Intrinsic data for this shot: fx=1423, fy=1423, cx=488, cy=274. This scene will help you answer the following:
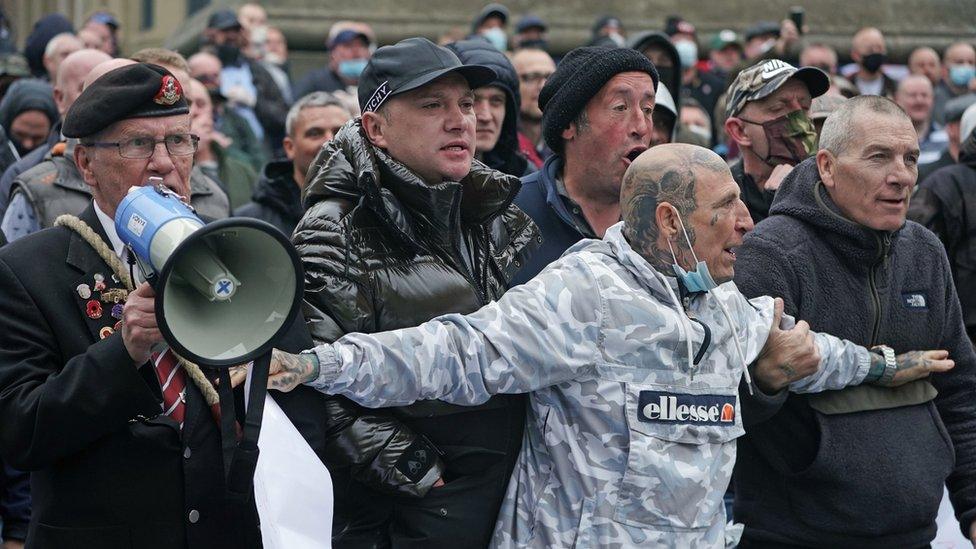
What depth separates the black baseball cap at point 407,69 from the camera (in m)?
4.37

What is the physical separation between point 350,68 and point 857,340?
707 cm

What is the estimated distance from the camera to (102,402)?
3.72 m

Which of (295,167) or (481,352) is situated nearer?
(481,352)

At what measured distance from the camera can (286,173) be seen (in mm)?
7441

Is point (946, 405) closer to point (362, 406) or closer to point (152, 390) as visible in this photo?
point (362, 406)

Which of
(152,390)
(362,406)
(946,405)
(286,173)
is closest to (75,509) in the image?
(152,390)

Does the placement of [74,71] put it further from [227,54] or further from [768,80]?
[227,54]

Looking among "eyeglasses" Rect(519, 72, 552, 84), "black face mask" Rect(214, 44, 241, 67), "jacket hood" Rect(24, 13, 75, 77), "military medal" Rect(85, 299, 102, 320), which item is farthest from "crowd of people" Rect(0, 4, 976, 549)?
"jacket hood" Rect(24, 13, 75, 77)

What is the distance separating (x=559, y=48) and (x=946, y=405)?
31.3 ft

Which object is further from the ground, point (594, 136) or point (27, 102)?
point (594, 136)

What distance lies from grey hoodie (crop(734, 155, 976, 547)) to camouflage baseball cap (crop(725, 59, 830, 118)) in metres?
0.83

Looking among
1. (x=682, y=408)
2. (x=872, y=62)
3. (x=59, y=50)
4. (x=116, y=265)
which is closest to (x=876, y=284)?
(x=682, y=408)

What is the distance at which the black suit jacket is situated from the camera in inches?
153

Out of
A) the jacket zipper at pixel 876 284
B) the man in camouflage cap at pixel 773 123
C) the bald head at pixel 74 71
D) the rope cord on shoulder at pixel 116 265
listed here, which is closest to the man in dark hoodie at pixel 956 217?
the man in camouflage cap at pixel 773 123
